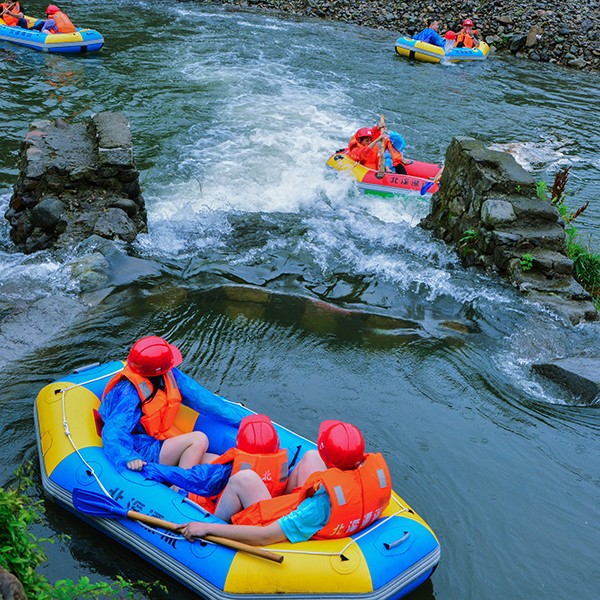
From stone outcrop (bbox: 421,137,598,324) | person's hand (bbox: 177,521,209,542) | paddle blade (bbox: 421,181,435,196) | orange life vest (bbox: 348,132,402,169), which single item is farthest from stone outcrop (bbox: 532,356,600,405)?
orange life vest (bbox: 348,132,402,169)

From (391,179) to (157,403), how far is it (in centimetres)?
675

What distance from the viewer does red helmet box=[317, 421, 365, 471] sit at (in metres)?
4.33

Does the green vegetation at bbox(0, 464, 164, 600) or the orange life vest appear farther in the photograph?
the orange life vest

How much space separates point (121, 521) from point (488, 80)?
15.7 m

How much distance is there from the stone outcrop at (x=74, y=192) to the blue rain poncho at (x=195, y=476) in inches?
159

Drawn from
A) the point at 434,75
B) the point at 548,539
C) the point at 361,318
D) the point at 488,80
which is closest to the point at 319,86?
the point at 434,75

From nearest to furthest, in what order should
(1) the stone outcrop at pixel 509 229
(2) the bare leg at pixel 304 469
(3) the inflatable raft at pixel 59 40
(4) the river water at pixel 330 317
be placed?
(2) the bare leg at pixel 304 469 → (4) the river water at pixel 330 317 → (1) the stone outcrop at pixel 509 229 → (3) the inflatable raft at pixel 59 40

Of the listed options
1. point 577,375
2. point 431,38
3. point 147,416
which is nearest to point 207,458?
point 147,416

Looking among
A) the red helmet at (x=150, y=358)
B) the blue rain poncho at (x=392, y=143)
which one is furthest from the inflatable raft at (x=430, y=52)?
the red helmet at (x=150, y=358)

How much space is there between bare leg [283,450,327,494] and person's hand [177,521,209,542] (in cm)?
64

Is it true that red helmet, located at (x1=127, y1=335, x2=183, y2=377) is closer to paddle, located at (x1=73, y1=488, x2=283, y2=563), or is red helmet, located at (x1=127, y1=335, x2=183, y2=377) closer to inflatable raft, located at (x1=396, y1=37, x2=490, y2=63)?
paddle, located at (x1=73, y1=488, x2=283, y2=563)

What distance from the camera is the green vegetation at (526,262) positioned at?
26.8 ft

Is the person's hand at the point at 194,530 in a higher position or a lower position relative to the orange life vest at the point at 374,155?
lower

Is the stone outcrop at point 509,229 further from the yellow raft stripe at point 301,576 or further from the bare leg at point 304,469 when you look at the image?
the yellow raft stripe at point 301,576
